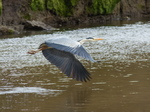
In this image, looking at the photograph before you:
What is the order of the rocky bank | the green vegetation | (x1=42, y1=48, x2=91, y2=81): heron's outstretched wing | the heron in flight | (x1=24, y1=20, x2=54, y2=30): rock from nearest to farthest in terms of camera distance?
1. the heron in flight
2. (x1=42, y1=48, x2=91, y2=81): heron's outstretched wing
3. (x1=24, y1=20, x2=54, y2=30): rock
4. the rocky bank
5. the green vegetation

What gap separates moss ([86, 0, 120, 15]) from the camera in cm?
3148

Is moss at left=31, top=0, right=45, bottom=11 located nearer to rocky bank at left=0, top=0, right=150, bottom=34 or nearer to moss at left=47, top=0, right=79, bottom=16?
rocky bank at left=0, top=0, right=150, bottom=34

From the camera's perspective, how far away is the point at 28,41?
18.5m

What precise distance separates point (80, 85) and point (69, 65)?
2.86 ft

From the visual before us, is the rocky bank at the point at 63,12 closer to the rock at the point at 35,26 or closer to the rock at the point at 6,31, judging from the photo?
the rock at the point at 35,26

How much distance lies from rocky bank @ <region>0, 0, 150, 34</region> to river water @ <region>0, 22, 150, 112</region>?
13.7 meters

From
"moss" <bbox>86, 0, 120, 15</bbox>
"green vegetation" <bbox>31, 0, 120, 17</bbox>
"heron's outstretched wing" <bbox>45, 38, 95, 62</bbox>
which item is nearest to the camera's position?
"heron's outstretched wing" <bbox>45, 38, 95, 62</bbox>

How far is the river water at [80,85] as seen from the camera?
22.1 ft

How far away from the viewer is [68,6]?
31109 mm

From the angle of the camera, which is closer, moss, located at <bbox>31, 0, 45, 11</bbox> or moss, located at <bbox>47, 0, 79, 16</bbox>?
moss, located at <bbox>31, 0, 45, 11</bbox>

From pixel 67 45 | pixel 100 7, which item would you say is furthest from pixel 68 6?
pixel 67 45

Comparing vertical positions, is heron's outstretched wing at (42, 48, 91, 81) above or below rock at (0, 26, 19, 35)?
above

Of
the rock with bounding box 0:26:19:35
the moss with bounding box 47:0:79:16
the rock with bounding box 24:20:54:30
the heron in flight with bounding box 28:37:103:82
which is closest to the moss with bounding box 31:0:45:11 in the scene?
the moss with bounding box 47:0:79:16

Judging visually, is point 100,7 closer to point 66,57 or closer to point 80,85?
point 80,85
